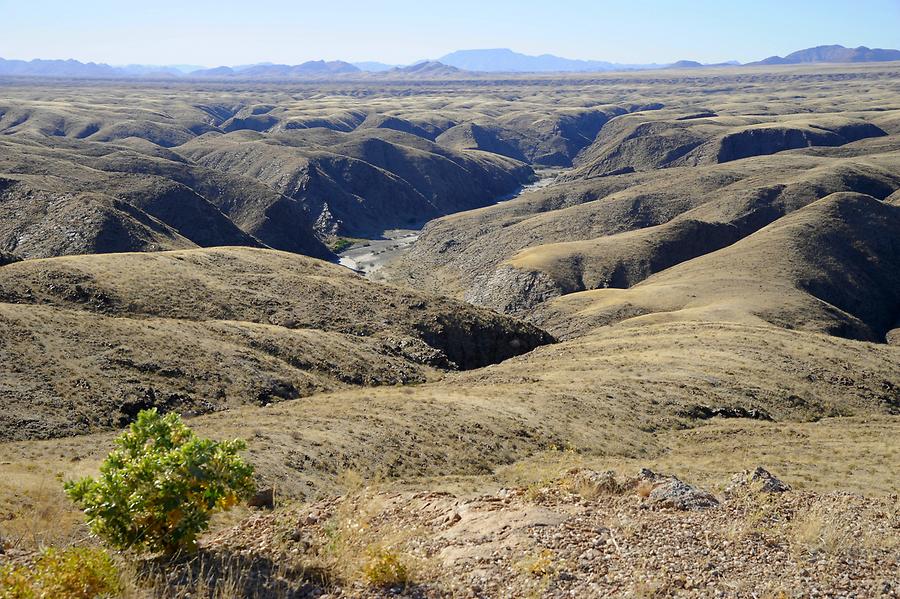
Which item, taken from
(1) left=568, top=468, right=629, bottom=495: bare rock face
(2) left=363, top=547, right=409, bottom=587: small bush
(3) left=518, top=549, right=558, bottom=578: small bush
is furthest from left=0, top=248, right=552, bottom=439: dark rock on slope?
(3) left=518, top=549, right=558, bottom=578: small bush

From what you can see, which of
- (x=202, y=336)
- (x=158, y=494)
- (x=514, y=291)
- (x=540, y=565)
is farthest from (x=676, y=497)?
(x=514, y=291)

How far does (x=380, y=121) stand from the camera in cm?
19300

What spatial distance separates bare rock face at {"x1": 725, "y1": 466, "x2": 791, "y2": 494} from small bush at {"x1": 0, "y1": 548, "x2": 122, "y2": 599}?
36.2 feet

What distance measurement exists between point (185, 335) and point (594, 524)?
24.0 meters

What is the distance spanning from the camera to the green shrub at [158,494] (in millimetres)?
9258

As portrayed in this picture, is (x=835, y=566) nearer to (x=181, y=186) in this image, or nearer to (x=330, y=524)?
(x=330, y=524)

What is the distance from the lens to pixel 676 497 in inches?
500

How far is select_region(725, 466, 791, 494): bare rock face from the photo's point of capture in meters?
14.1

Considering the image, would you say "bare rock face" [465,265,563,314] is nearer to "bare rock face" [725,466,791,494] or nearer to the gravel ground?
"bare rock face" [725,466,791,494]

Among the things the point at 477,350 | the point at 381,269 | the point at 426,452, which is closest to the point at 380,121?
the point at 381,269

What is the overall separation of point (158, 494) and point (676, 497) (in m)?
8.58

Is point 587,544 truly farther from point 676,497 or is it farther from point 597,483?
point 597,483

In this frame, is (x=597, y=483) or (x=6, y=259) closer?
(x=597, y=483)

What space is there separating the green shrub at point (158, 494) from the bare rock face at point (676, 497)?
23.8ft
